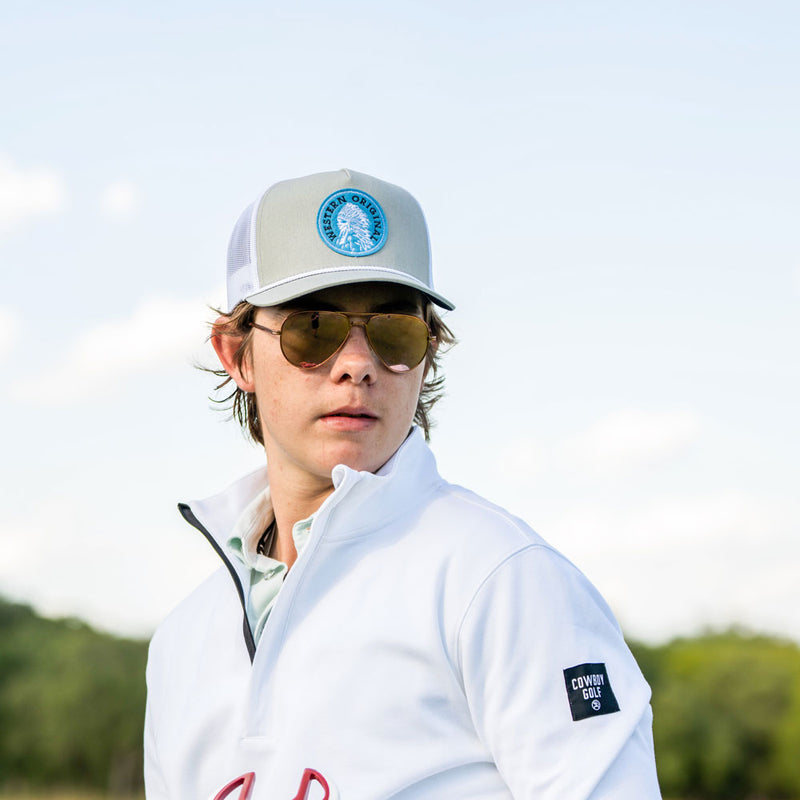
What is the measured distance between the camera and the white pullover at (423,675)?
2291 mm

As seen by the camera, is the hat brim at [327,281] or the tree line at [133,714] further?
the tree line at [133,714]

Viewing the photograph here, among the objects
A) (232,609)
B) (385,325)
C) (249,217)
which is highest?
(249,217)

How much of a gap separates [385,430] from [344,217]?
59cm

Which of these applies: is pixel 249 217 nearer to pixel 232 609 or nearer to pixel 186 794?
pixel 232 609

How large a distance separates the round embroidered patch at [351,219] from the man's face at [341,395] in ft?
0.42

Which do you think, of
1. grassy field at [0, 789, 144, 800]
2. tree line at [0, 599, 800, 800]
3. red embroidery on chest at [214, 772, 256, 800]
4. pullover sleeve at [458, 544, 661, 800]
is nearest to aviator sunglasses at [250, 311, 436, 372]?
pullover sleeve at [458, 544, 661, 800]

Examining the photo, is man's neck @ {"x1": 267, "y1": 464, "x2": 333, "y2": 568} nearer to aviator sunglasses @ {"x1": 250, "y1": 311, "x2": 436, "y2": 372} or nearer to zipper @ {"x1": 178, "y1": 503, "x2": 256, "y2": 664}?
zipper @ {"x1": 178, "y1": 503, "x2": 256, "y2": 664}

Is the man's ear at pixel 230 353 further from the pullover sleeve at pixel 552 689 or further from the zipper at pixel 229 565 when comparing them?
the pullover sleeve at pixel 552 689

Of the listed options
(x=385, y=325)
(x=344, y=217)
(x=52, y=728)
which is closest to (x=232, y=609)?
(x=385, y=325)

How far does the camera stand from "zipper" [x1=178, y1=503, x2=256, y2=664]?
113 inches

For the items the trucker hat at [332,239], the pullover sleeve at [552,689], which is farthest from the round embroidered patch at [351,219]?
the pullover sleeve at [552,689]

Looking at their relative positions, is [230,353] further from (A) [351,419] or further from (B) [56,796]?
(B) [56,796]

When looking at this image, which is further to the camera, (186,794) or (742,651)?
(742,651)

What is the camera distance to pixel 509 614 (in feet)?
7.70
